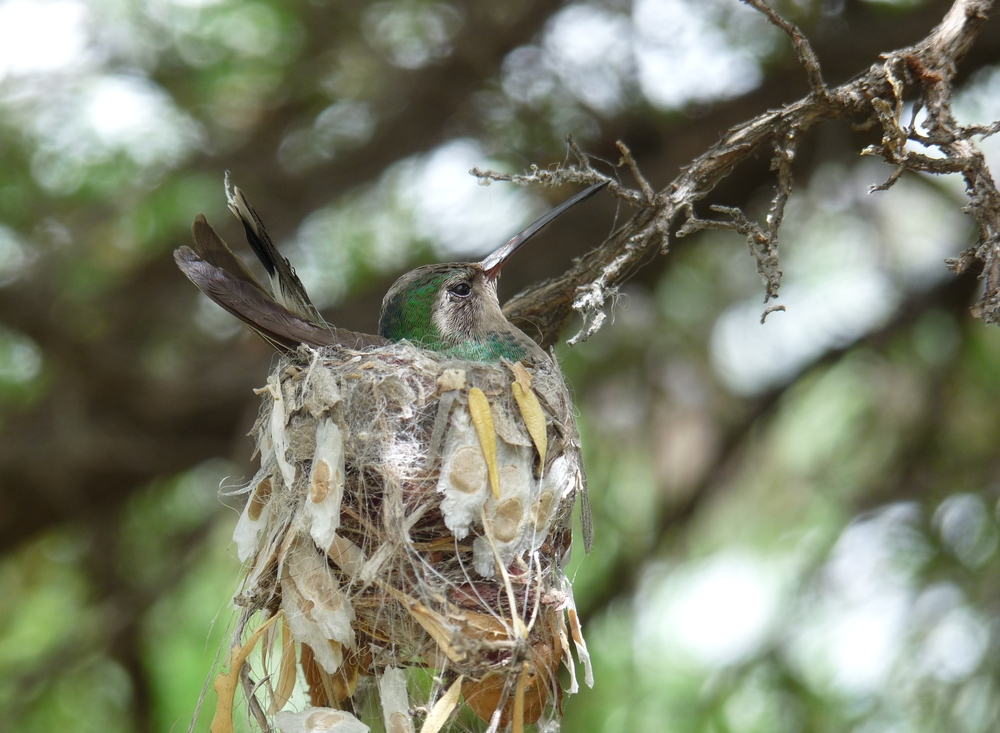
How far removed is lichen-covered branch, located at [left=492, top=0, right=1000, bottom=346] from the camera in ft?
8.52

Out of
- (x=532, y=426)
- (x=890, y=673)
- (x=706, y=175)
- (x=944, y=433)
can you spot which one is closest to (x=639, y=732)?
(x=890, y=673)

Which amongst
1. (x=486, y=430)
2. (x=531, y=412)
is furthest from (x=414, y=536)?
(x=531, y=412)

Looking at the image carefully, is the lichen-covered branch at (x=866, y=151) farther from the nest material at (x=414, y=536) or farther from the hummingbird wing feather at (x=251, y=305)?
the hummingbird wing feather at (x=251, y=305)

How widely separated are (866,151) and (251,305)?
180 cm

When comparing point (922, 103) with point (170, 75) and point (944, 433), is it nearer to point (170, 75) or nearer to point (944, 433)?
point (944, 433)

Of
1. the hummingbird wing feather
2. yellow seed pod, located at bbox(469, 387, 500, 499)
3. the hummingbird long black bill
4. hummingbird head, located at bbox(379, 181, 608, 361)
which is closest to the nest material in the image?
yellow seed pod, located at bbox(469, 387, 500, 499)

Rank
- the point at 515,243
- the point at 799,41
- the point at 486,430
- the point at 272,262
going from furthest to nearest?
the point at 515,243
the point at 272,262
the point at 486,430
the point at 799,41

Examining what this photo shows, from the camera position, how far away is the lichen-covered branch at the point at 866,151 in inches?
102

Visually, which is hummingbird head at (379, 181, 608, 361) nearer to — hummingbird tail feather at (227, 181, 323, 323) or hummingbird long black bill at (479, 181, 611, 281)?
hummingbird long black bill at (479, 181, 611, 281)

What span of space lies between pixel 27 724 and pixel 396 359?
3.77 metres

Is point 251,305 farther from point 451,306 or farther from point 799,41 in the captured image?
point 799,41

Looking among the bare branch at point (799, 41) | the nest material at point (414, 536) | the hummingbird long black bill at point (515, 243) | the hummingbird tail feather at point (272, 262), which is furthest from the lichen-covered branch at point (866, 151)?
the hummingbird tail feather at point (272, 262)

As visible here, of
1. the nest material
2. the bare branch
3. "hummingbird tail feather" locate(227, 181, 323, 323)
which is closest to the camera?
the bare branch

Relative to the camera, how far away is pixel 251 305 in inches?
123
